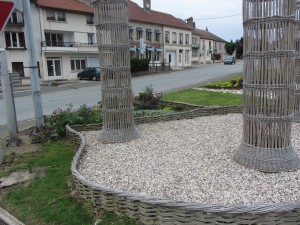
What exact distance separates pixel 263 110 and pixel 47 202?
11.5 ft

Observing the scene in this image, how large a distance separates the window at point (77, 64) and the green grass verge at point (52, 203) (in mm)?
29051

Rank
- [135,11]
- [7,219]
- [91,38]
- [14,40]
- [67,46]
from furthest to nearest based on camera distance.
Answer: [135,11], [91,38], [67,46], [14,40], [7,219]

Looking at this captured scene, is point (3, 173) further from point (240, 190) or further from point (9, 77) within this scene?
point (240, 190)

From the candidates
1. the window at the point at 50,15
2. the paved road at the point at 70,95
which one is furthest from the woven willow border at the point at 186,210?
the window at the point at 50,15

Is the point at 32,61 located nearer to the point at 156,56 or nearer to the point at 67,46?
the point at 67,46

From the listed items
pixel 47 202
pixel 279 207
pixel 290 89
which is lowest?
A: pixel 47 202

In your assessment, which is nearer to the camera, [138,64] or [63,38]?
[138,64]

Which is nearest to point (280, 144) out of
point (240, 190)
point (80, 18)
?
point (240, 190)

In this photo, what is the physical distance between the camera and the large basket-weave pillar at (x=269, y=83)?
4.19 metres

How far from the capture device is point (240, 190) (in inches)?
152

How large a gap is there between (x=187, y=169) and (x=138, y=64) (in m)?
29.0

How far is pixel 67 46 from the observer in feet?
104

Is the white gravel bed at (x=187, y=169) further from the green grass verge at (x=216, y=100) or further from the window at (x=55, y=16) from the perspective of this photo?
the window at (x=55, y=16)

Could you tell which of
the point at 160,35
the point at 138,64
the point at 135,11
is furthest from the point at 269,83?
the point at 160,35
